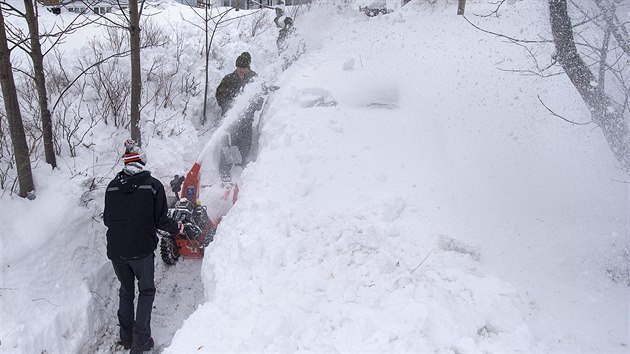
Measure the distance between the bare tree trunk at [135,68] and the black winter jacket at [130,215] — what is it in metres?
2.63

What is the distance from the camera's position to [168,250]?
17.3 ft

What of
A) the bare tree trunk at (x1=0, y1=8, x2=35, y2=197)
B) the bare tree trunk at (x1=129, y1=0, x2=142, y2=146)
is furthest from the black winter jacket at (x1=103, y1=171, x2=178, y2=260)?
the bare tree trunk at (x1=129, y1=0, x2=142, y2=146)

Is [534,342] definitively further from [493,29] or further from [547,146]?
[493,29]

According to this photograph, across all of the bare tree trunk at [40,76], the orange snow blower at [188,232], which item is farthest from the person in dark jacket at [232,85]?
the bare tree trunk at [40,76]

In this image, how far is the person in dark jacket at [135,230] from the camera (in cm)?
411

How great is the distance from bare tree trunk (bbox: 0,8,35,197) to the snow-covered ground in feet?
0.72

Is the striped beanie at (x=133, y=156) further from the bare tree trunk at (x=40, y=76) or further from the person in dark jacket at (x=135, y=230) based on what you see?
the bare tree trunk at (x=40, y=76)

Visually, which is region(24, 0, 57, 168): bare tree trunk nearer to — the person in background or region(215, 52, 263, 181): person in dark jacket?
region(215, 52, 263, 181): person in dark jacket

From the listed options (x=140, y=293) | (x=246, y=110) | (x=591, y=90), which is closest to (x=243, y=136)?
(x=246, y=110)

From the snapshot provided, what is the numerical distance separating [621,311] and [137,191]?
432cm

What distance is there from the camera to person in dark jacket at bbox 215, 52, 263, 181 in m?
7.21

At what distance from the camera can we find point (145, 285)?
14.2ft

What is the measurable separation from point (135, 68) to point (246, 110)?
2.13 metres

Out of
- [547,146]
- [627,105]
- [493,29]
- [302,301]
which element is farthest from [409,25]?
[302,301]
